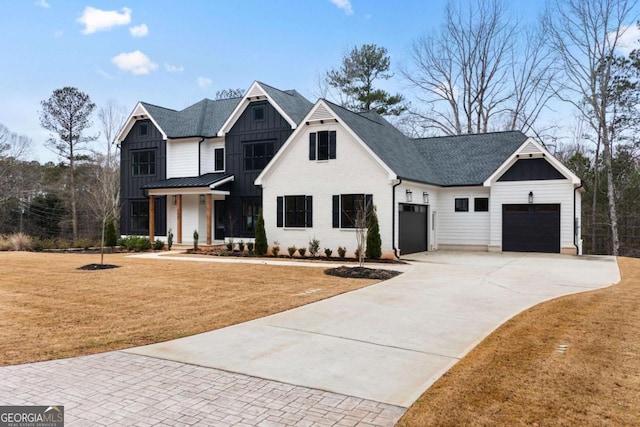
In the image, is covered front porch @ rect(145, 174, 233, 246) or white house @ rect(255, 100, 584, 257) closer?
white house @ rect(255, 100, 584, 257)

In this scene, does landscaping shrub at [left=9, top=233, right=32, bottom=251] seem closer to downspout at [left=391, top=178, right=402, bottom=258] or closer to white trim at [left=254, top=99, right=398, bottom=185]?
white trim at [left=254, top=99, right=398, bottom=185]

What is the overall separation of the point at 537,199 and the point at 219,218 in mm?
16345

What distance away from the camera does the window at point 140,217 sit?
2681cm

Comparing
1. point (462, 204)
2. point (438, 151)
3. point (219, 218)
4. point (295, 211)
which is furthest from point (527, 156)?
point (219, 218)

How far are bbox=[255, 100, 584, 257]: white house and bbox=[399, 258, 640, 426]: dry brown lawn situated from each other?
11.6 metres

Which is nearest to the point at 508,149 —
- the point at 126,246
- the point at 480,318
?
the point at 480,318

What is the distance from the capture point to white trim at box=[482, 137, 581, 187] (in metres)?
19.6

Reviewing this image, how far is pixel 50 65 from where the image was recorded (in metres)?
28.6

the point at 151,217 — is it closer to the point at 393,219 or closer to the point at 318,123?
the point at 318,123

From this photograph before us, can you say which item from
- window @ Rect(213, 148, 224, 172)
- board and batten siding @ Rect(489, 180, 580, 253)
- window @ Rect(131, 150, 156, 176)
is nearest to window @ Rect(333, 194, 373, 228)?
board and batten siding @ Rect(489, 180, 580, 253)

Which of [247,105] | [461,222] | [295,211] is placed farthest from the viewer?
[247,105]

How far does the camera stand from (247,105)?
81.9ft

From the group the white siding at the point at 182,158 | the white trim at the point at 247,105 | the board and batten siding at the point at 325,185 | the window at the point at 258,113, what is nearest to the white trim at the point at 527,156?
the board and batten siding at the point at 325,185

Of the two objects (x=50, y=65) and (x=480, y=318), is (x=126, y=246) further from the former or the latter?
(x=480, y=318)
